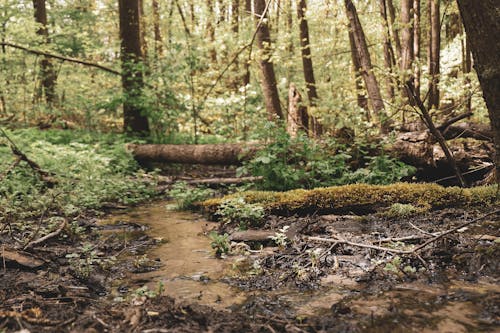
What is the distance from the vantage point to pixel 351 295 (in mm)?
3018

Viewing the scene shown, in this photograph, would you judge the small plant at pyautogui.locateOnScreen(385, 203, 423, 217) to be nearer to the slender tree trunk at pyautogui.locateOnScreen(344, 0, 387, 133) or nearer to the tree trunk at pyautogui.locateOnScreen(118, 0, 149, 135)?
the slender tree trunk at pyautogui.locateOnScreen(344, 0, 387, 133)

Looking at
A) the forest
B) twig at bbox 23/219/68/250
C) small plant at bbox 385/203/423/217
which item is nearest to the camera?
the forest

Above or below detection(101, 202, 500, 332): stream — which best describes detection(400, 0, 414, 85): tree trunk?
above

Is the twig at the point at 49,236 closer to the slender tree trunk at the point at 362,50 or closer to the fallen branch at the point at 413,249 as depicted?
the fallen branch at the point at 413,249

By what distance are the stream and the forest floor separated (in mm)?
12

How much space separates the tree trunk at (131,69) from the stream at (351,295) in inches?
355

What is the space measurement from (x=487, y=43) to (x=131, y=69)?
11.0 m

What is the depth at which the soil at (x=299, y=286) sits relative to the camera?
8.01 feet

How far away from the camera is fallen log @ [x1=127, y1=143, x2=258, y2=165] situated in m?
10.3

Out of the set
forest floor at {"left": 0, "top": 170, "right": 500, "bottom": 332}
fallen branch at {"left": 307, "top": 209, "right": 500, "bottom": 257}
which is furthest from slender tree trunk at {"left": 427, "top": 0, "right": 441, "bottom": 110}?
fallen branch at {"left": 307, "top": 209, "right": 500, "bottom": 257}

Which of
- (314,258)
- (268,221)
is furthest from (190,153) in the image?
(314,258)

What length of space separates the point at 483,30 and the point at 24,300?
3.72 metres

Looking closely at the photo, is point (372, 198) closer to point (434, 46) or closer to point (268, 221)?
point (268, 221)

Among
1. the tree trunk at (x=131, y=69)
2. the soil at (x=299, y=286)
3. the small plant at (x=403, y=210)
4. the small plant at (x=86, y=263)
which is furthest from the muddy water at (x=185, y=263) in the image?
the tree trunk at (x=131, y=69)
